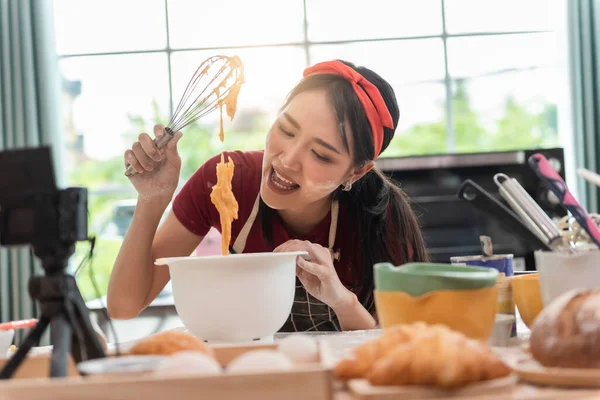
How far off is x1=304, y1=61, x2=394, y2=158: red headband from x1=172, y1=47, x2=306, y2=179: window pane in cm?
226

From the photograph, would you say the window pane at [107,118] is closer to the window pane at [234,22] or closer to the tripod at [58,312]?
the window pane at [234,22]

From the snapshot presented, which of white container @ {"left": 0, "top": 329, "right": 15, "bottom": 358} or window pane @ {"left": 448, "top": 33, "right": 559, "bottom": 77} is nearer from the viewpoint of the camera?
white container @ {"left": 0, "top": 329, "right": 15, "bottom": 358}

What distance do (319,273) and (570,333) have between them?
558mm

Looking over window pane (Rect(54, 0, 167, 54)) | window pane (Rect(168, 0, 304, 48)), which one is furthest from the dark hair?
window pane (Rect(54, 0, 167, 54))

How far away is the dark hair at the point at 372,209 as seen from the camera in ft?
4.43

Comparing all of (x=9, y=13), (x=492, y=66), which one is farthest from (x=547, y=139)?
(x=9, y=13)

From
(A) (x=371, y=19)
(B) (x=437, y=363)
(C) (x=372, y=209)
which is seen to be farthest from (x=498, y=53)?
(B) (x=437, y=363)

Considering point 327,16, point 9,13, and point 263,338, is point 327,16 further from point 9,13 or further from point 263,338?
point 263,338

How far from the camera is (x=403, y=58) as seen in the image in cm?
385

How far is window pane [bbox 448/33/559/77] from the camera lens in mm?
3859

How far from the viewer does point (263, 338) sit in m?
0.96

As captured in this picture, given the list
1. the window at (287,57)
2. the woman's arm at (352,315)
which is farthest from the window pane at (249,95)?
the woman's arm at (352,315)

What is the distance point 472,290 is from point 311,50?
10.5ft

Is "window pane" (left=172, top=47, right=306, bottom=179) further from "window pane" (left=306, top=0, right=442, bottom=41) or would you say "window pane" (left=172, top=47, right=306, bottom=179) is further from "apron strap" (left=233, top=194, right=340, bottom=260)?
"apron strap" (left=233, top=194, right=340, bottom=260)
